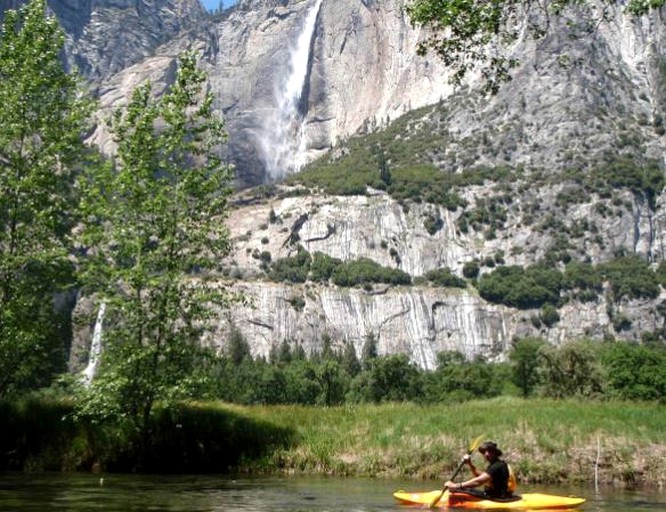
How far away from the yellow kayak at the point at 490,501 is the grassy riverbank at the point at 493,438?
5.05m

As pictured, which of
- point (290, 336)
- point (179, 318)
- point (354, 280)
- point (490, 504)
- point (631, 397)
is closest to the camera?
point (490, 504)

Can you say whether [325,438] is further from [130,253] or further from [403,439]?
[130,253]

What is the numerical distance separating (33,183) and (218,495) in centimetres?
1300

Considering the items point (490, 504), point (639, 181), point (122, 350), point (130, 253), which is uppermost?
point (639, 181)

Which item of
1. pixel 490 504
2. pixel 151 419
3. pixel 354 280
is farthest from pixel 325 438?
pixel 354 280

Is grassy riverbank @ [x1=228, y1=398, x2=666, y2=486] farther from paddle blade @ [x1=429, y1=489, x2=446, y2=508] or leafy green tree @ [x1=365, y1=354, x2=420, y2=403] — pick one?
leafy green tree @ [x1=365, y1=354, x2=420, y2=403]

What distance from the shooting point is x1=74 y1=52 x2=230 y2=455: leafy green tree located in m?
24.7

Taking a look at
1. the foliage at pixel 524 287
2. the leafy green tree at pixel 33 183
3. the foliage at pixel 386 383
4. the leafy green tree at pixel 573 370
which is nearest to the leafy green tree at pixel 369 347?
the foliage at pixel 524 287

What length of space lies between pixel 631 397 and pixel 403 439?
223 ft

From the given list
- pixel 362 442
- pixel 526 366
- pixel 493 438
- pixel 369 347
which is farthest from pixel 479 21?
pixel 369 347

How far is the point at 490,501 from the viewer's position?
18.4 metres

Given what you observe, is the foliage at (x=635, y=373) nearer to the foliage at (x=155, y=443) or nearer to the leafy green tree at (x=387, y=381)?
the leafy green tree at (x=387, y=381)

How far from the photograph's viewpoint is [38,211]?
2734 centimetres

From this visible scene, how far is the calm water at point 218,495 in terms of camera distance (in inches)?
686
